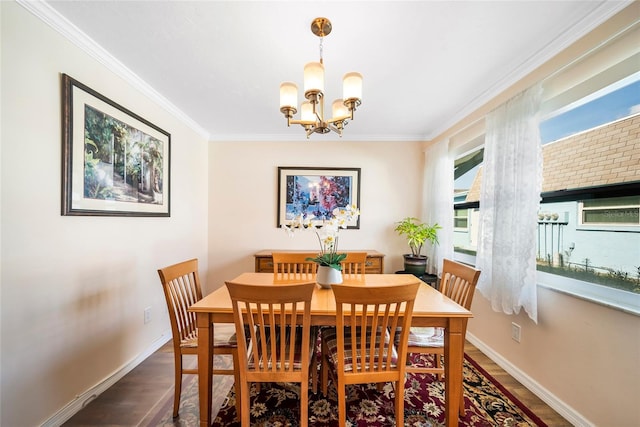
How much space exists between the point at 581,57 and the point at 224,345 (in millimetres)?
2845

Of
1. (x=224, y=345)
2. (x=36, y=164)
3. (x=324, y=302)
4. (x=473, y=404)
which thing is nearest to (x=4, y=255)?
(x=36, y=164)

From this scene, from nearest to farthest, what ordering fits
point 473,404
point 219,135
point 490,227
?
1. point 473,404
2. point 490,227
3. point 219,135

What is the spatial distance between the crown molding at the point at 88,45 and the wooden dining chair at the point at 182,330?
1576mm

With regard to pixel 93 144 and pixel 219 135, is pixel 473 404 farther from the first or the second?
pixel 219 135

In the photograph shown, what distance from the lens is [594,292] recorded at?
1.56m

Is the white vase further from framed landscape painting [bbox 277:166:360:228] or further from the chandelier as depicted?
framed landscape painting [bbox 277:166:360:228]

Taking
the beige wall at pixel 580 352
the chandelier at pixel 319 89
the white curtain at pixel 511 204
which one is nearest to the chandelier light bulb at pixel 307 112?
the chandelier at pixel 319 89

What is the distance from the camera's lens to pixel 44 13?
142cm

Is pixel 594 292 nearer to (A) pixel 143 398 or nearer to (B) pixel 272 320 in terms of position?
(B) pixel 272 320

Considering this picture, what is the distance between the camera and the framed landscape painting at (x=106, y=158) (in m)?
1.57

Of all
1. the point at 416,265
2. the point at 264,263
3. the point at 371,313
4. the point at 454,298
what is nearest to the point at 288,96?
the point at 371,313

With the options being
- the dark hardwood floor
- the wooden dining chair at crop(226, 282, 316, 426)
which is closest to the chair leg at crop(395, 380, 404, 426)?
the wooden dining chair at crop(226, 282, 316, 426)

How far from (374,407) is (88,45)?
3107 mm

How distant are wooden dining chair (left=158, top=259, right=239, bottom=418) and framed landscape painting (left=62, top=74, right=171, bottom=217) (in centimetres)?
74
